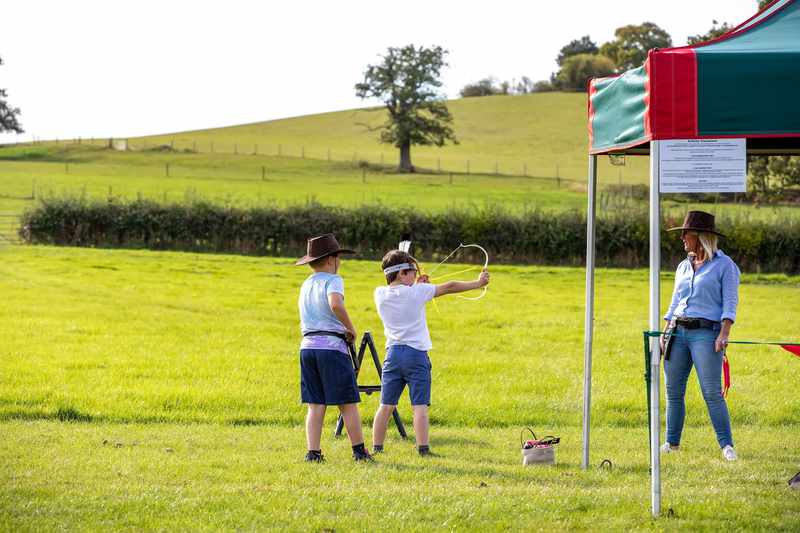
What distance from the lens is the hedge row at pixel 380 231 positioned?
1399 inches

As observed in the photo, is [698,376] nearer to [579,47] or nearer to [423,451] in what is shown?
[423,451]

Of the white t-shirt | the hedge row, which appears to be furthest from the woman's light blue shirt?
the hedge row

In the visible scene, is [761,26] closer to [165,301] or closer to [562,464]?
[562,464]

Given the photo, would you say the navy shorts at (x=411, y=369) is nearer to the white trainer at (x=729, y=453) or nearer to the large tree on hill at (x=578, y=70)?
the white trainer at (x=729, y=453)

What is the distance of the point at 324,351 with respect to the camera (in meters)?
8.99

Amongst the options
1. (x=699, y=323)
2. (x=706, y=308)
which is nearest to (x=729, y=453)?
(x=699, y=323)

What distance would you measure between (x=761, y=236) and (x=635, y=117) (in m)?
29.3

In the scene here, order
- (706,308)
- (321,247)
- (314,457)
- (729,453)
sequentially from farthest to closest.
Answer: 1. (729,453)
2. (706,308)
3. (314,457)
4. (321,247)

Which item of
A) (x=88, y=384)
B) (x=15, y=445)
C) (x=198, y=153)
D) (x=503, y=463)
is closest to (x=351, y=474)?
(x=503, y=463)

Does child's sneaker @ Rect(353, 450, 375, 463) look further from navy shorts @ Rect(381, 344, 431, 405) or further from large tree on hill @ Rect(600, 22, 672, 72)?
large tree on hill @ Rect(600, 22, 672, 72)

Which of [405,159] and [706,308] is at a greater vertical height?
[405,159]

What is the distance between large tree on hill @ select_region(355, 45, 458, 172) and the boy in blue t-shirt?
76083mm

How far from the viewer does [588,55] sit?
143 metres

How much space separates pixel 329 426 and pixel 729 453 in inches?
169
